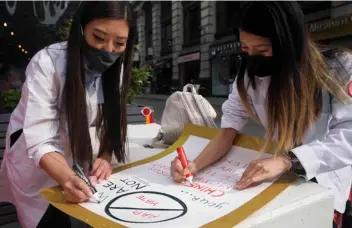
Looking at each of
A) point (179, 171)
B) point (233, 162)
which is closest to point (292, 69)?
point (233, 162)

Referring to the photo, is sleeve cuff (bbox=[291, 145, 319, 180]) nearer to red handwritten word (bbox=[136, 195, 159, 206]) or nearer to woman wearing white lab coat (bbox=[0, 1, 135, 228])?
red handwritten word (bbox=[136, 195, 159, 206])

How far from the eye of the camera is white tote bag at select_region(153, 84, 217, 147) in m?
1.97

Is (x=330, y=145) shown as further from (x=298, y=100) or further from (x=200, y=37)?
(x=200, y=37)

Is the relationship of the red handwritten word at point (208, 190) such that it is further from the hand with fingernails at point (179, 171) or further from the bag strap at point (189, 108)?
the bag strap at point (189, 108)

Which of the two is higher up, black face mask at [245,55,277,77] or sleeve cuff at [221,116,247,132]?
black face mask at [245,55,277,77]

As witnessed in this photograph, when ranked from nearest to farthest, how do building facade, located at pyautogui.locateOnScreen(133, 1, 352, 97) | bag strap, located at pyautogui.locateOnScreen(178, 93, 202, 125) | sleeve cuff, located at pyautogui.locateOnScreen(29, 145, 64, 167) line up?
1. sleeve cuff, located at pyautogui.locateOnScreen(29, 145, 64, 167)
2. bag strap, located at pyautogui.locateOnScreen(178, 93, 202, 125)
3. building facade, located at pyautogui.locateOnScreen(133, 1, 352, 97)

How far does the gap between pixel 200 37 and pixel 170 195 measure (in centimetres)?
1809

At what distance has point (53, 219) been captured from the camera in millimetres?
1267

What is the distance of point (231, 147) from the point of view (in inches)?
53.6

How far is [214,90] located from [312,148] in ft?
53.8

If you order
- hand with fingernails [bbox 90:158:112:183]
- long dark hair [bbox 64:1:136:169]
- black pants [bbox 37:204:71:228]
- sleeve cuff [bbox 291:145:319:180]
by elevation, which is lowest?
black pants [bbox 37:204:71:228]

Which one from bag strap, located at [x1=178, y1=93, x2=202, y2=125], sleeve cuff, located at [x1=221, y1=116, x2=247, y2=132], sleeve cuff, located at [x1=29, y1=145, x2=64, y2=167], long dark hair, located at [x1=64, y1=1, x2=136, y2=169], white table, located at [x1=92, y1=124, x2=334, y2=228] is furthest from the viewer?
bag strap, located at [x1=178, y1=93, x2=202, y2=125]

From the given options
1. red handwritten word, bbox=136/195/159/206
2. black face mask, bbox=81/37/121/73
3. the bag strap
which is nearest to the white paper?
red handwritten word, bbox=136/195/159/206

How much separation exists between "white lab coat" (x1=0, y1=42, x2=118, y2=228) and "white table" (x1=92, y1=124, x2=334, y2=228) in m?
0.72
